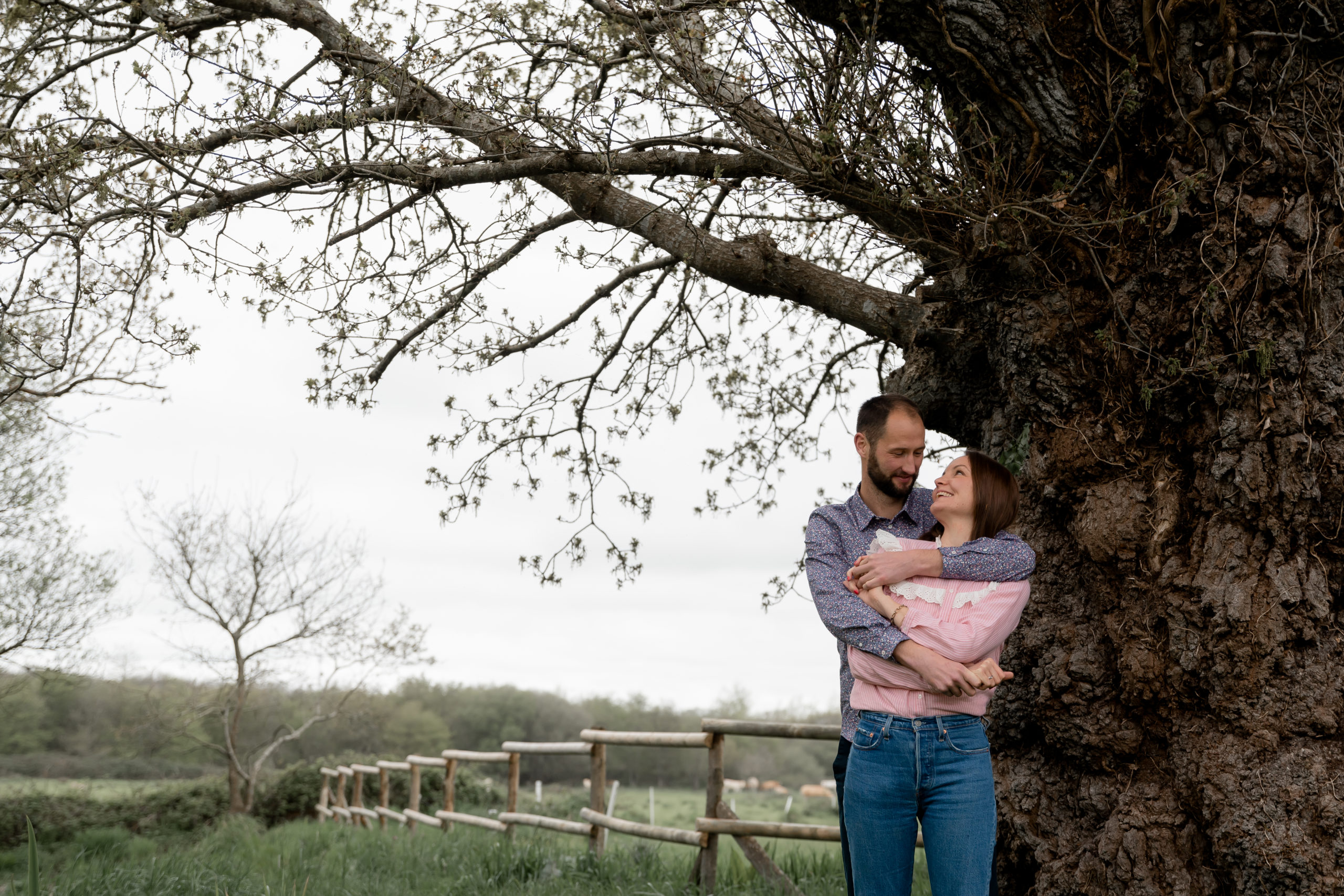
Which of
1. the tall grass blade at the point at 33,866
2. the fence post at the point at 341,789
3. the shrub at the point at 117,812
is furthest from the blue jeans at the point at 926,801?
the shrub at the point at 117,812

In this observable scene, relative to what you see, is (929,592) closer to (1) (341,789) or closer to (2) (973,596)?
(2) (973,596)

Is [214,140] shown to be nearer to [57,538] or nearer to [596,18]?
[596,18]

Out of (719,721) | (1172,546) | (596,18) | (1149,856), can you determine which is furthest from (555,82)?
(719,721)

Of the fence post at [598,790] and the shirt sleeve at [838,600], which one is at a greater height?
the shirt sleeve at [838,600]

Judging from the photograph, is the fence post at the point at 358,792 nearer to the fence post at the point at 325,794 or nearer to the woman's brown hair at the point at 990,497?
the fence post at the point at 325,794

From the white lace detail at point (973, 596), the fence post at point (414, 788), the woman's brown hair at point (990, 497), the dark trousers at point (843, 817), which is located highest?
the woman's brown hair at point (990, 497)

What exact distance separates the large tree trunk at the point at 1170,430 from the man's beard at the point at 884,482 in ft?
2.77

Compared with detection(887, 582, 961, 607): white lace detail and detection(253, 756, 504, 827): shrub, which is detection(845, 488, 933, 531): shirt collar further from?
detection(253, 756, 504, 827): shrub

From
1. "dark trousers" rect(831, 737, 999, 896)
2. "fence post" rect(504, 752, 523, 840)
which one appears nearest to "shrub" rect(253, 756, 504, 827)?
"fence post" rect(504, 752, 523, 840)

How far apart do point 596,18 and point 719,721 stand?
183 inches

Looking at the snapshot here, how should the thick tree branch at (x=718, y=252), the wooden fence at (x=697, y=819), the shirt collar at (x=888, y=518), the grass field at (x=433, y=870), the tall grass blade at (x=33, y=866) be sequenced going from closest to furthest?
the tall grass blade at (x=33, y=866) → the shirt collar at (x=888, y=518) → the thick tree branch at (x=718, y=252) → the grass field at (x=433, y=870) → the wooden fence at (x=697, y=819)

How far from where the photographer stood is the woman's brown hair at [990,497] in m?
2.70

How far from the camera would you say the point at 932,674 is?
2.45 m

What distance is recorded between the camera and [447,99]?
170 inches
